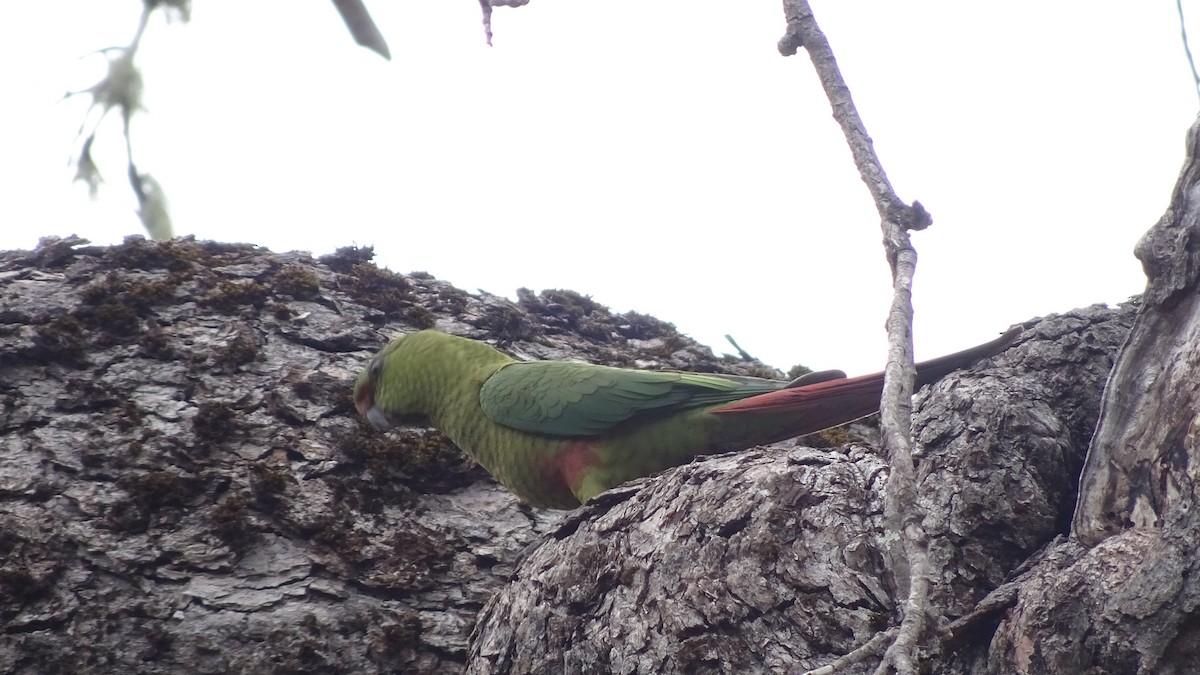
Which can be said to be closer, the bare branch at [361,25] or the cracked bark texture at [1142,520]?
the cracked bark texture at [1142,520]

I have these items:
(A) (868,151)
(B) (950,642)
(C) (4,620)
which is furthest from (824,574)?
(C) (4,620)

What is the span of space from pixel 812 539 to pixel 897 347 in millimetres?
625

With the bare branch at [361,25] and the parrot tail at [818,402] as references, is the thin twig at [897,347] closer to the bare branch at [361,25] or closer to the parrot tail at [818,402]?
the parrot tail at [818,402]

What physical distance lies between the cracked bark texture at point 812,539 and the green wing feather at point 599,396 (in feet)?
3.95

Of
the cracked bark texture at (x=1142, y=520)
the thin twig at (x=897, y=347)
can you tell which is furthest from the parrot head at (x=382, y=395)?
the cracked bark texture at (x=1142, y=520)

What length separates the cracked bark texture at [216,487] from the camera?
10.9ft

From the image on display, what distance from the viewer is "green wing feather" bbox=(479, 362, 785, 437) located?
420 centimetres

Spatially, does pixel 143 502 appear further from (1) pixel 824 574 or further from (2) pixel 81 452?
(1) pixel 824 574

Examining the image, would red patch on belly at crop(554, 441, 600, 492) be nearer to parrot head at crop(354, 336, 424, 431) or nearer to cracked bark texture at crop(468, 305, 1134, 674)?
parrot head at crop(354, 336, 424, 431)

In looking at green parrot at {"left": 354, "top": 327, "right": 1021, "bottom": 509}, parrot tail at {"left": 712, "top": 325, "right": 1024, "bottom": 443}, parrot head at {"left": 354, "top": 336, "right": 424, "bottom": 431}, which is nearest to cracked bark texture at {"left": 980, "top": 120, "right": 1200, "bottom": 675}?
parrot tail at {"left": 712, "top": 325, "right": 1024, "bottom": 443}

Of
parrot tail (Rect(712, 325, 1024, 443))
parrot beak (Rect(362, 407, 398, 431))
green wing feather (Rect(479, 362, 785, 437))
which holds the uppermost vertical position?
parrot beak (Rect(362, 407, 398, 431))

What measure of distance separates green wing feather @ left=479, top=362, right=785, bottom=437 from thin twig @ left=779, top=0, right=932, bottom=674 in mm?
1578

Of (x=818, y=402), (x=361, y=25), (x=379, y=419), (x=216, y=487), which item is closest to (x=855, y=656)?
(x=818, y=402)

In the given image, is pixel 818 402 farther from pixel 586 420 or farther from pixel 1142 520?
pixel 1142 520
